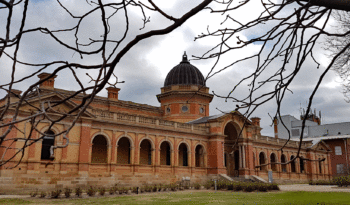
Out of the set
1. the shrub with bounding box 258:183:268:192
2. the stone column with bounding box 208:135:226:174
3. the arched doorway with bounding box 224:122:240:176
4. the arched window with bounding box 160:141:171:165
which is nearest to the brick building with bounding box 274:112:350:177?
the arched doorway with bounding box 224:122:240:176

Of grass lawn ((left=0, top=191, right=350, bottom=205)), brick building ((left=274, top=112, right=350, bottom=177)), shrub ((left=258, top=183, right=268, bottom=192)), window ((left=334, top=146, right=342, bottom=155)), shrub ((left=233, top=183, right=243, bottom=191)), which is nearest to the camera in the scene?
grass lawn ((left=0, top=191, right=350, bottom=205))

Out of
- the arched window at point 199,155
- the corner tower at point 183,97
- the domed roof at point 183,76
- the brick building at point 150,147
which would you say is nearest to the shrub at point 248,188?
the brick building at point 150,147

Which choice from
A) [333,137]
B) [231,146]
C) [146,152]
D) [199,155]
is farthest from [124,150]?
[333,137]

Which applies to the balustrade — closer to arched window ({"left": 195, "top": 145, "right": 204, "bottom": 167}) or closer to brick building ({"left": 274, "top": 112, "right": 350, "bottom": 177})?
arched window ({"left": 195, "top": 145, "right": 204, "bottom": 167})

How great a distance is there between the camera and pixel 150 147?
3353 cm

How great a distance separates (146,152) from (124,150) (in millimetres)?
2851

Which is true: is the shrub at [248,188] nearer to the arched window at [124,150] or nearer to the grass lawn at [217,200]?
the grass lawn at [217,200]

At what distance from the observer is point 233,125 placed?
3847 cm

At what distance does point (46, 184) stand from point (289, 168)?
3592 cm

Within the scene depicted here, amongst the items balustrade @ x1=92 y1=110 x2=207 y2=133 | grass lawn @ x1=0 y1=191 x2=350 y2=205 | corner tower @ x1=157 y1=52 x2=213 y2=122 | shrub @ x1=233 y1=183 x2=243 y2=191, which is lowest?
shrub @ x1=233 y1=183 x2=243 y2=191

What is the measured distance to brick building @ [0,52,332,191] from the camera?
23.1m

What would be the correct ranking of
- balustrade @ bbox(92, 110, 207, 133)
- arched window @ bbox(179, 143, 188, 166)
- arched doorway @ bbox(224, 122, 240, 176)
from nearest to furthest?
1. balustrade @ bbox(92, 110, 207, 133)
2. arched window @ bbox(179, 143, 188, 166)
3. arched doorway @ bbox(224, 122, 240, 176)

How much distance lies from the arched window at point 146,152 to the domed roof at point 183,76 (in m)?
12.7

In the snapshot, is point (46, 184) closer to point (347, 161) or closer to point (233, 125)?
point (233, 125)
